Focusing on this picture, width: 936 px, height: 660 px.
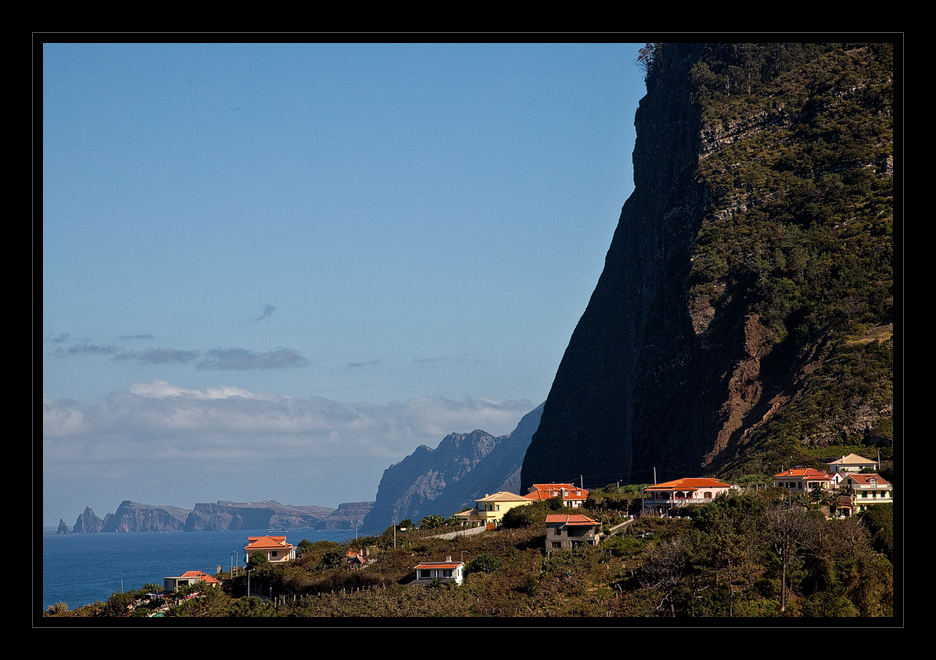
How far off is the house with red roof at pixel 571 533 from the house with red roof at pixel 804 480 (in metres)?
10.8

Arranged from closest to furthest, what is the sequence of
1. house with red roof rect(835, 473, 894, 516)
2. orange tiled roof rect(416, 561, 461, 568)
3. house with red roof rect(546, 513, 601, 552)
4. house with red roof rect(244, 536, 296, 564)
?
1. orange tiled roof rect(416, 561, 461, 568)
2. house with red roof rect(835, 473, 894, 516)
3. house with red roof rect(546, 513, 601, 552)
4. house with red roof rect(244, 536, 296, 564)

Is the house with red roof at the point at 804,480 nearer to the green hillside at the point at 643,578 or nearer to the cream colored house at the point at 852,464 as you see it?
the green hillside at the point at 643,578

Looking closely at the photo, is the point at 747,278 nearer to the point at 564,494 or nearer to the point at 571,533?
the point at 564,494

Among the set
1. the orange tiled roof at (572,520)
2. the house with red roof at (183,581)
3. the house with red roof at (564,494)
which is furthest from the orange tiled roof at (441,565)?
the house with red roof at (564,494)

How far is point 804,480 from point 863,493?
3.29 m

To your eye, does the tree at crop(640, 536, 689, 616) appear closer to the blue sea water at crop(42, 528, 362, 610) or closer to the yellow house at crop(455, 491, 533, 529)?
the yellow house at crop(455, 491, 533, 529)

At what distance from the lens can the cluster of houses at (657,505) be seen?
43.2m

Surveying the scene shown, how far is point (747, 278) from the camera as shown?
278ft

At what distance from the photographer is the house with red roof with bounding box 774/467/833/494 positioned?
155 feet

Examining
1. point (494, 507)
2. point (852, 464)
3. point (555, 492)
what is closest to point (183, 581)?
point (494, 507)

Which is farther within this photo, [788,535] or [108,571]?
[108,571]

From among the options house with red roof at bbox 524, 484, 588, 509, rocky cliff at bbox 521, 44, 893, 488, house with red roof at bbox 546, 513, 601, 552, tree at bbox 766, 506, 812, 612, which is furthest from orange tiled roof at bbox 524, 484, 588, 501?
tree at bbox 766, 506, 812, 612
